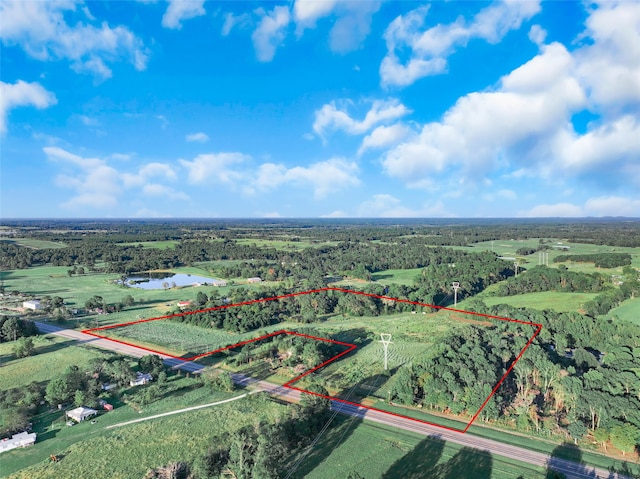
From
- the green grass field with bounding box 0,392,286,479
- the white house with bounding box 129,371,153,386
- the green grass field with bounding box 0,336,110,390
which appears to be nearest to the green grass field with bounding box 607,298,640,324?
the green grass field with bounding box 0,392,286,479

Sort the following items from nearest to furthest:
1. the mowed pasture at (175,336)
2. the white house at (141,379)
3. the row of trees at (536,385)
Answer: the row of trees at (536,385), the white house at (141,379), the mowed pasture at (175,336)

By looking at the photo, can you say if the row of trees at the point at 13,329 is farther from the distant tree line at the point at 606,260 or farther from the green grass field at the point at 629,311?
the distant tree line at the point at 606,260

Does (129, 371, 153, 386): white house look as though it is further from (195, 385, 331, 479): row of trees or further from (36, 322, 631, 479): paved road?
(195, 385, 331, 479): row of trees

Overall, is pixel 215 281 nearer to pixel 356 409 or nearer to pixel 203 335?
pixel 203 335

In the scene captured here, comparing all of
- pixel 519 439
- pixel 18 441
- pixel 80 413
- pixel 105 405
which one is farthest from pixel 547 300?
pixel 18 441

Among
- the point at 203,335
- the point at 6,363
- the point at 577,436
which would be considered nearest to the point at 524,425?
the point at 577,436

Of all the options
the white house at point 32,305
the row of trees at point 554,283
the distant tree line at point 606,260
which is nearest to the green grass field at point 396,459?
the row of trees at point 554,283
